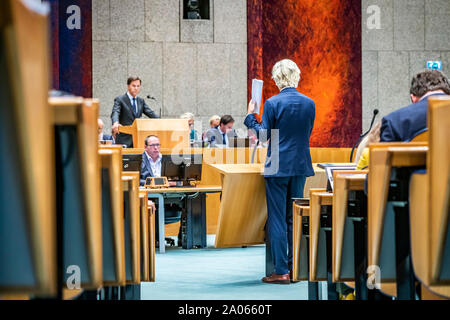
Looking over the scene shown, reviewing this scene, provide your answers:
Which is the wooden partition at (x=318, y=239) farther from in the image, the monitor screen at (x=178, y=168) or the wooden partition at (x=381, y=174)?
the monitor screen at (x=178, y=168)

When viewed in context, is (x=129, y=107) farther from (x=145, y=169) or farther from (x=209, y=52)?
(x=209, y=52)

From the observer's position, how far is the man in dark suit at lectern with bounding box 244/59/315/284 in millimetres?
A: 4094

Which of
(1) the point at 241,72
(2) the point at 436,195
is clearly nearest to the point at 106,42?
(1) the point at 241,72

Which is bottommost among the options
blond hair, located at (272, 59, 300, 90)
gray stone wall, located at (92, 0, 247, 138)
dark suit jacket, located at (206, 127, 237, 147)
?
dark suit jacket, located at (206, 127, 237, 147)

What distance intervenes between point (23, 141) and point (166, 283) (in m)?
3.42

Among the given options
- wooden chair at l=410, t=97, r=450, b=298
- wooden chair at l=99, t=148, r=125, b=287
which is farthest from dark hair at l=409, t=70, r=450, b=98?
wooden chair at l=99, t=148, r=125, b=287

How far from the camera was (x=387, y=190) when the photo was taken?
6.00 feet

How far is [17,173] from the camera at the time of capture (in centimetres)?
110

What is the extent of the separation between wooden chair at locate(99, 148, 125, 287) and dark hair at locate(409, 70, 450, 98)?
1.35 m

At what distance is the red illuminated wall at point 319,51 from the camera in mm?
10695

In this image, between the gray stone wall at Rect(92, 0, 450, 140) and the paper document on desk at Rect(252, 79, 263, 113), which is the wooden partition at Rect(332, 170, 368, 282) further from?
the gray stone wall at Rect(92, 0, 450, 140)

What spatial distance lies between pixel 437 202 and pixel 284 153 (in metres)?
2.56

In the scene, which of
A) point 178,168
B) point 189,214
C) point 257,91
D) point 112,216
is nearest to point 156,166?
point 178,168

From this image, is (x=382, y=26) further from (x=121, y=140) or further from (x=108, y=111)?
(x=121, y=140)
